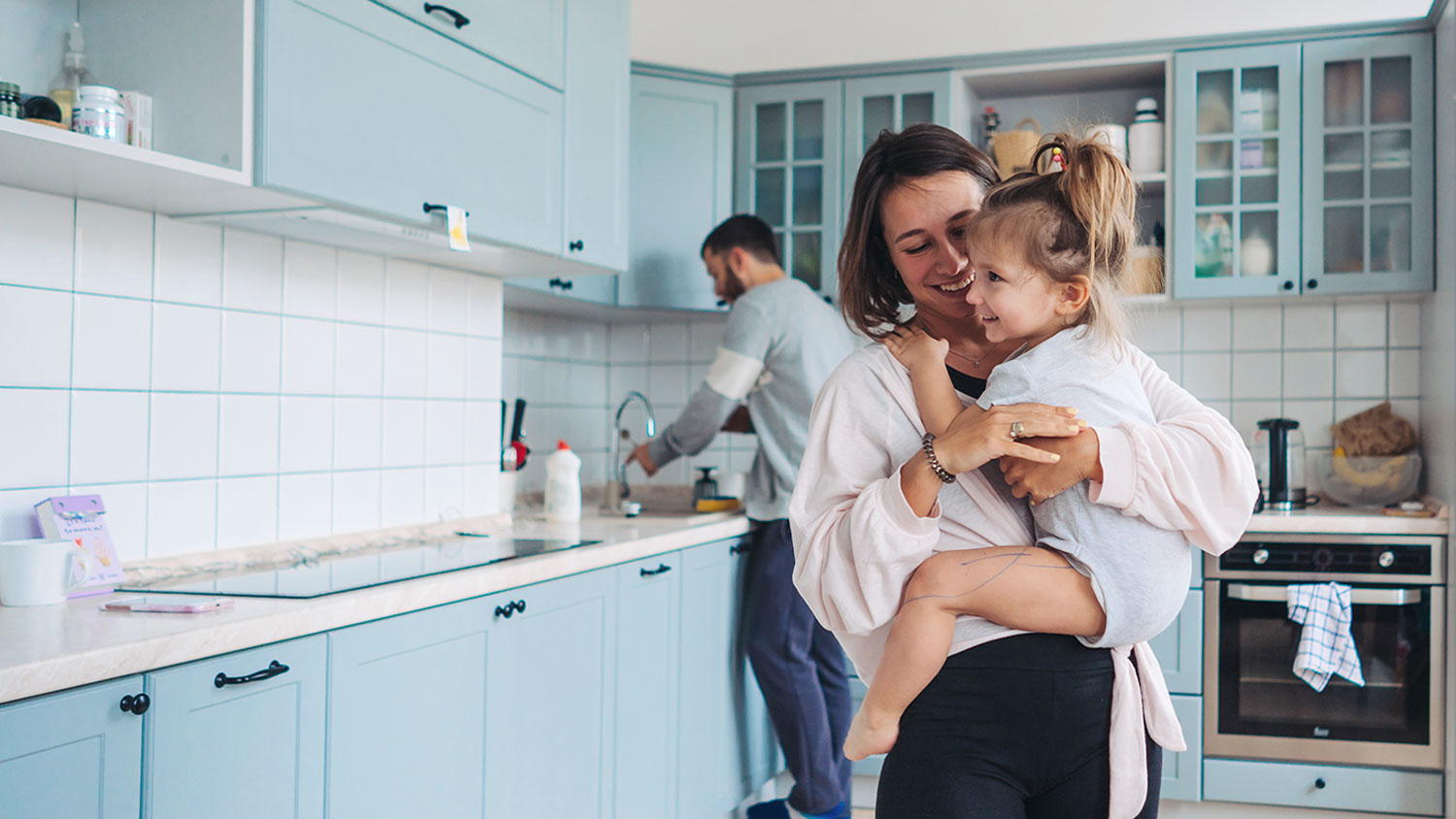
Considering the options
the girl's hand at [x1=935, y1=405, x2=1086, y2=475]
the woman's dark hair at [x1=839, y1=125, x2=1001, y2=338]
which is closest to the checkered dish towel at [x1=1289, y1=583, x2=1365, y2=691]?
the woman's dark hair at [x1=839, y1=125, x2=1001, y2=338]

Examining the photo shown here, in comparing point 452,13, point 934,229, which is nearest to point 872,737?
point 934,229

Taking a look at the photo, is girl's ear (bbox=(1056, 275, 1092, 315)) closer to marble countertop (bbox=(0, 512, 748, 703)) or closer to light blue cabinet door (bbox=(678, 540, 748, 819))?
marble countertop (bbox=(0, 512, 748, 703))

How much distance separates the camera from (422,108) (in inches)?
81.0

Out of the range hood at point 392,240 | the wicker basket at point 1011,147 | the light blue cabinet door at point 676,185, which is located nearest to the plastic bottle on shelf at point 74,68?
the range hood at point 392,240

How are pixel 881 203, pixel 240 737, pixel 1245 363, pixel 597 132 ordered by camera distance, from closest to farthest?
pixel 881 203 < pixel 240 737 < pixel 597 132 < pixel 1245 363

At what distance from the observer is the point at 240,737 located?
57.1 inches

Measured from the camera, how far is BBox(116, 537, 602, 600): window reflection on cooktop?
68.3 inches

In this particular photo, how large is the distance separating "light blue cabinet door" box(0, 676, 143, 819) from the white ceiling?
276 cm

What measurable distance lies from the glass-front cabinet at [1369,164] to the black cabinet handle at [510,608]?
2636mm

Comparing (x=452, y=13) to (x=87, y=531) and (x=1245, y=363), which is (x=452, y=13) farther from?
(x=1245, y=363)

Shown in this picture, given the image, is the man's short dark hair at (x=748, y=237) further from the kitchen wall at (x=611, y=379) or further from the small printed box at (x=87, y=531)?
the small printed box at (x=87, y=531)

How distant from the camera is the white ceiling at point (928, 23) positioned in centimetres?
341

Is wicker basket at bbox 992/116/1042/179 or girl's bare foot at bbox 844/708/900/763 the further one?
wicker basket at bbox 992/116/1042/179

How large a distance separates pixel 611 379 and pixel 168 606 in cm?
270
